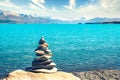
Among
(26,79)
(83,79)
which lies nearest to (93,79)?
(83,79)

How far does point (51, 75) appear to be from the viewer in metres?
27.5

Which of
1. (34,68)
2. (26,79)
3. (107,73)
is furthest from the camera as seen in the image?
(107,73)

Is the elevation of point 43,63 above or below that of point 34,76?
above

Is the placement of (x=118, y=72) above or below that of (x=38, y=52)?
below

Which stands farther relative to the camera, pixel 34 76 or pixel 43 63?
pixel 43 63

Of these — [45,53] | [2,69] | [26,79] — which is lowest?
[2,69]

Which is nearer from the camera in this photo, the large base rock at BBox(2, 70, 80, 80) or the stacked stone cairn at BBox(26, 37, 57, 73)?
the large base rock at BBox(2, 70, 80, 80)

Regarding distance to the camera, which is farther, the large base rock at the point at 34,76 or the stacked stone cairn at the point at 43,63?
the stacked stone cairn at the point at 43,63

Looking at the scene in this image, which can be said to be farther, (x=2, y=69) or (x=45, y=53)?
(x=2, y=69)

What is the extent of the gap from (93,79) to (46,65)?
47.7 feet

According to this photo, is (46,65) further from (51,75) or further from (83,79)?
(83,79)

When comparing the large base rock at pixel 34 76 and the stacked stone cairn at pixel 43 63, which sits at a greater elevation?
the stacked stone cairn at pixel 43 63

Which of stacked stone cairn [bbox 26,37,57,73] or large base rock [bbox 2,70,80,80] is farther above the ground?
stacked stone cairn [bbox 26,37,57,73]

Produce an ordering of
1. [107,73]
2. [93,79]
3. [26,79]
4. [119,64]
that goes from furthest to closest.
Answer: [119,64] → [107,73] → [93,79] → [26,79]
